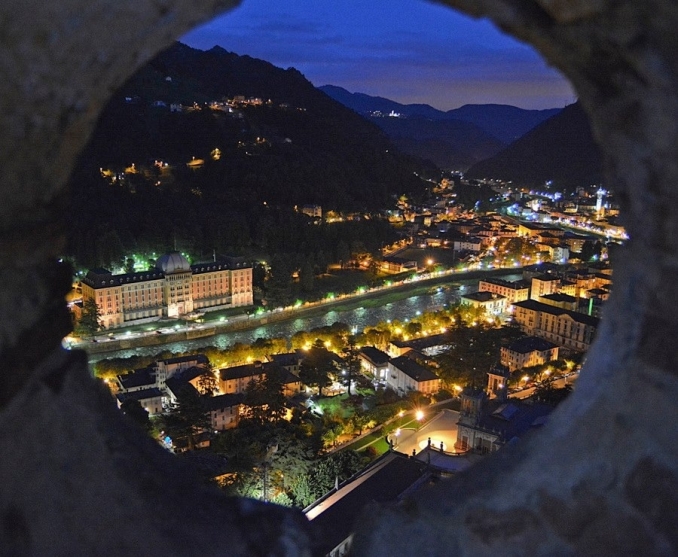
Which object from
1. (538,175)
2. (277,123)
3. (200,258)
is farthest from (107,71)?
(538,175)

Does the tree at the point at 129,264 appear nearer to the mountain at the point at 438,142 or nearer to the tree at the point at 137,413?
the tree at the point at 137,413

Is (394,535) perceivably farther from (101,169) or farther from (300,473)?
(101,169)

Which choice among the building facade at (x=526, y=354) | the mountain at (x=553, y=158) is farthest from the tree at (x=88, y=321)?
the mountain at (x=553, y=158)

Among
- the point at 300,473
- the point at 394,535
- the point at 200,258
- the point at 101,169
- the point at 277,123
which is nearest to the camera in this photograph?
the point at 394,535

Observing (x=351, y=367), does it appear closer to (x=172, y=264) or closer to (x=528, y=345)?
(x=528, y=345)

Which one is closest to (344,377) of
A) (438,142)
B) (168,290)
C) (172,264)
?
(168,290)

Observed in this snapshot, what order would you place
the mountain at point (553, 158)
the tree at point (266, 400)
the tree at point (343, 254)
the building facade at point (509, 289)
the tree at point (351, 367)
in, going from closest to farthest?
1. the tree at point (266, 400)
2. the tree at point (351, 367)
3. the building facade at point (509, 289)
4. the tree at point (343, 254)
5. the mountain at point (553, 158)
